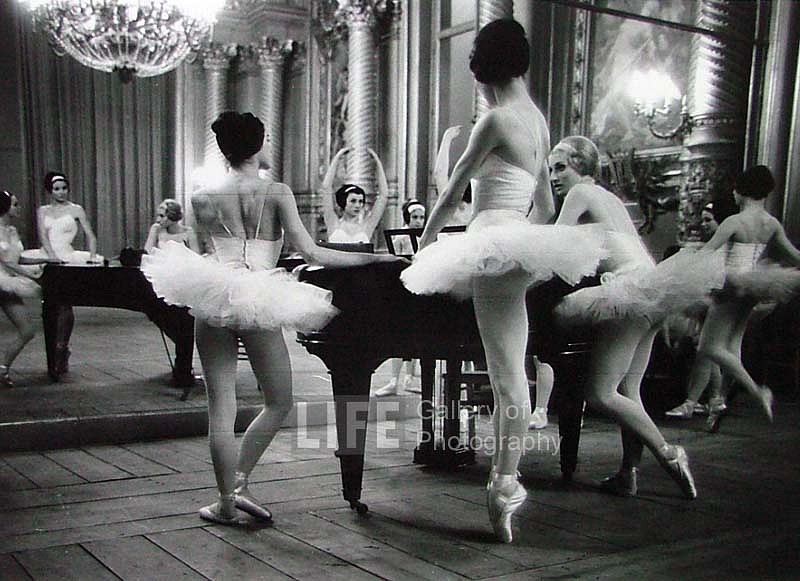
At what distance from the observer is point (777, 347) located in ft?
19.4

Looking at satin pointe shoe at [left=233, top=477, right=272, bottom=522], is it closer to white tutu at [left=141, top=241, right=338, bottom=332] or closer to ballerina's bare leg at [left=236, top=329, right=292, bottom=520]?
ballerina's bare leg at [left=236, top=329, right=292, bottom=520]

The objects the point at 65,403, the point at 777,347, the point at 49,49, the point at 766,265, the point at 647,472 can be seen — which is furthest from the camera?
the point at 49,49

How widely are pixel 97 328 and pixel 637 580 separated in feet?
25.0

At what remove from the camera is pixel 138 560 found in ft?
8.27

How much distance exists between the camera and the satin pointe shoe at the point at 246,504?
115 inches

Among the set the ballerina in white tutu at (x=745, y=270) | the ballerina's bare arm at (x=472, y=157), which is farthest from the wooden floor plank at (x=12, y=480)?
the ballerina in white tutu at (x=745, y=270)

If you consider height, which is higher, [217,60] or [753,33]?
[217,60]

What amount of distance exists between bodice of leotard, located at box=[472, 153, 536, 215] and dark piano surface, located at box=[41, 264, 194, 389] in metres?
2.95

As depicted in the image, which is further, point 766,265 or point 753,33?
point 753,33

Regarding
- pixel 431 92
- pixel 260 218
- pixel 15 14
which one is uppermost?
pixel 15 14

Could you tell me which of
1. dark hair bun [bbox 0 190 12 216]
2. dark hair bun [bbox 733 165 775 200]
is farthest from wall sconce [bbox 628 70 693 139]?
dark hair bun [bbox 0 190 12 216]

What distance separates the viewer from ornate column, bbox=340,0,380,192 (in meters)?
9.92

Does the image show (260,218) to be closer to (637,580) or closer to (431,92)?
(637,580)

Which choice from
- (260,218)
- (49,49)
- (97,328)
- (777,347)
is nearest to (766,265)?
(777,347)
